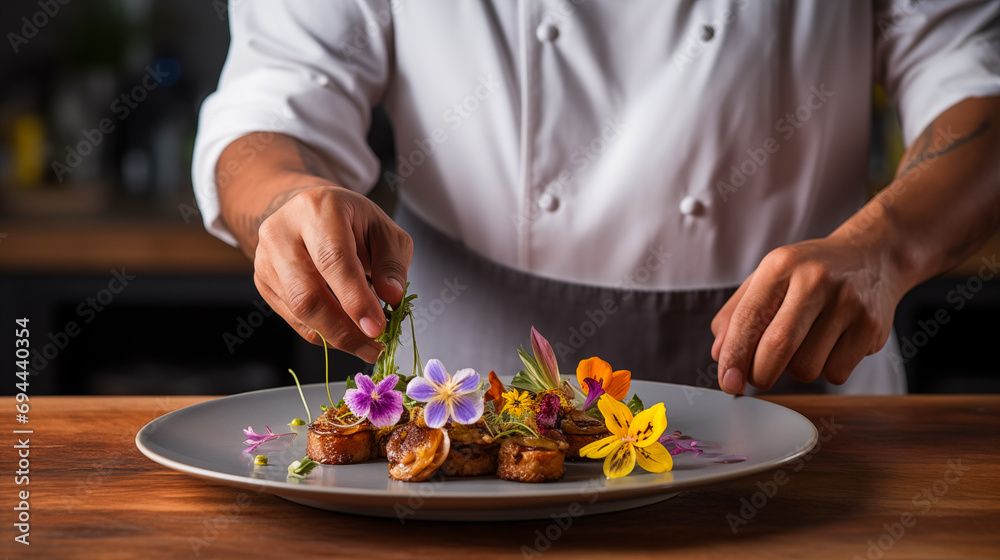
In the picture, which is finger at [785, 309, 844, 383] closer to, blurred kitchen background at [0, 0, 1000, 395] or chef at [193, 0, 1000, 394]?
chef at [193, 0, 1000, 394]

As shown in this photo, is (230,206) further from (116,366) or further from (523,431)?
(116,366)

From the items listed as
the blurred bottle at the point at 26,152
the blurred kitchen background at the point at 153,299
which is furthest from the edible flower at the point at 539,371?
the blurred bottle at the point at 26,152

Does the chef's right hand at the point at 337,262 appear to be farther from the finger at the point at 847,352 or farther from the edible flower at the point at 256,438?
the finger at the point at 847,352

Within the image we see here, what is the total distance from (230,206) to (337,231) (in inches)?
14.9

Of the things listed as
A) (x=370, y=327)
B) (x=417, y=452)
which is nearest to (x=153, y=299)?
(x=370, y=327)

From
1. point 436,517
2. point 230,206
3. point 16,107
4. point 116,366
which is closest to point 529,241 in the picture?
point 230,206

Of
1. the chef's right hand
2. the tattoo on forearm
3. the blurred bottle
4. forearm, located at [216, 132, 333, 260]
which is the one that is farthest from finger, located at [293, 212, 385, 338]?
the blurred bottle

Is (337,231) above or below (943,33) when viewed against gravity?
below

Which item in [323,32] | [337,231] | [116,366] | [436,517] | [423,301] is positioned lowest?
[116,366]

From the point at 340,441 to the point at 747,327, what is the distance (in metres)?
0.38

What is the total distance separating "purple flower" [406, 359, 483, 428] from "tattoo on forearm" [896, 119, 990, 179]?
691 millimetres

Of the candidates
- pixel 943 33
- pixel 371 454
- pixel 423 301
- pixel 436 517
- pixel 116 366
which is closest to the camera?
pixel 436 517

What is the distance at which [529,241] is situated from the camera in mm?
1158

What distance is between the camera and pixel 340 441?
64cm
